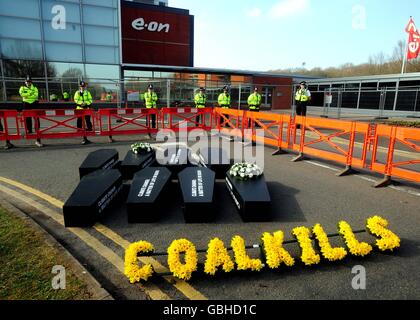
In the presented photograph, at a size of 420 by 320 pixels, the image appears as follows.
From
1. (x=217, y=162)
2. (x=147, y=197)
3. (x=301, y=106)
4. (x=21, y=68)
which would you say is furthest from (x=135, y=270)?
(x=21, y=68)

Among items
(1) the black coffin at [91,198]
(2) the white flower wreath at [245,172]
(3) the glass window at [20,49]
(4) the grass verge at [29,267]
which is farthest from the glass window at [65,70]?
(4) the grass verge at [29,267]

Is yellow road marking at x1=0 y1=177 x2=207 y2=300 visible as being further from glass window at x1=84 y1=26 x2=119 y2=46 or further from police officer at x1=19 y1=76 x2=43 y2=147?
glass window at x1=84 y1=26 x2=119 y2=46

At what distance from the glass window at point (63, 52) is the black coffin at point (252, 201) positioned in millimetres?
24169

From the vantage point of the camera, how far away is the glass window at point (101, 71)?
25.5m

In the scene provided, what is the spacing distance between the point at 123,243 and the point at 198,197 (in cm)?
133

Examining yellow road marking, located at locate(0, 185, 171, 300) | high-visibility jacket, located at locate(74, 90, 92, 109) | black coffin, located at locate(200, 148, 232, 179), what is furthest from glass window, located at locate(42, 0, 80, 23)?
black coffin, located at locate(200, 148, 232, 179)

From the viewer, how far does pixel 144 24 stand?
28953 mm

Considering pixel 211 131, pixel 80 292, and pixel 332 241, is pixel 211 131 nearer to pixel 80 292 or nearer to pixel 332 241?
pixel 332 241

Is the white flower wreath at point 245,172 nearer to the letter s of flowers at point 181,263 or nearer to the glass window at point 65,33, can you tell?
the letter s of flowers at point 181,263

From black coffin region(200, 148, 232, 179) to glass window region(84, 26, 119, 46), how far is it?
22313 mm

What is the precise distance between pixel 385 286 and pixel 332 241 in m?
0.99

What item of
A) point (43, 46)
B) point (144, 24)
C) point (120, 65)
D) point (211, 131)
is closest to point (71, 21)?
point (43, 46)

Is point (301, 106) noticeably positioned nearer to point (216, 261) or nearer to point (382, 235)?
point (382, 235)

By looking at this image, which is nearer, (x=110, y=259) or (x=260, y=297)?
(x=260, y=297)
